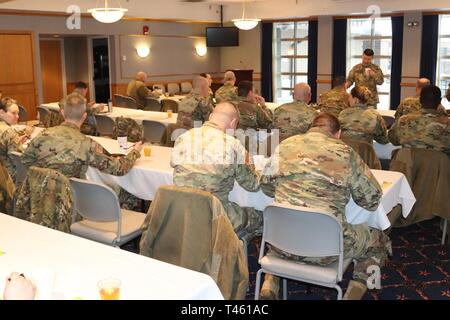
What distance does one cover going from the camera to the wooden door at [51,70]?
50.5 feet

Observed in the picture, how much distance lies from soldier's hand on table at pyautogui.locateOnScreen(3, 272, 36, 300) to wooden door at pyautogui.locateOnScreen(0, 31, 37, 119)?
11.3 m

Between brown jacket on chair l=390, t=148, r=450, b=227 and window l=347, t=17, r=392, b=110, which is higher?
window l=347, t=17, r=392, b=110

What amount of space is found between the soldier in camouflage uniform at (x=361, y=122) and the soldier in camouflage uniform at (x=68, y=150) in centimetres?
267

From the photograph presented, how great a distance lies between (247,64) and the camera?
52.2 ft

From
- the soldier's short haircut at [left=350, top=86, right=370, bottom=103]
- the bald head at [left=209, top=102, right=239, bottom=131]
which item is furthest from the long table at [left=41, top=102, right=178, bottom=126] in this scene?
the bald head at [left=209, top=102, right=239, bottom=131]

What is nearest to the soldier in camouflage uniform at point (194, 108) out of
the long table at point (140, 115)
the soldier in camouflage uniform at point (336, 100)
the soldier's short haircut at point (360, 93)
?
the long table at point (140, 115)

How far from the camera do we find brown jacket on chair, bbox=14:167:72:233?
3.75 m

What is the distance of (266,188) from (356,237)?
0.71 m

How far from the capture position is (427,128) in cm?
504

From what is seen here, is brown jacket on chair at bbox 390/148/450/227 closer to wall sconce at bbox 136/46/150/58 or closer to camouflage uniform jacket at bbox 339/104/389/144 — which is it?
camouflage uniform jacket at bbox 339/104/389/144

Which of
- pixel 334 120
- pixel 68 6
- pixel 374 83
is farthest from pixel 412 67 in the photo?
pixel 334 120

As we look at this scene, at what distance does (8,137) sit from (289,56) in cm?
1133

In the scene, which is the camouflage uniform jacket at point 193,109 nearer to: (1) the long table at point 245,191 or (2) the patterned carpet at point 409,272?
(1) the long table at point 245,191

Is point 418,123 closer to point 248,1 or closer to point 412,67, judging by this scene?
point 412,67
